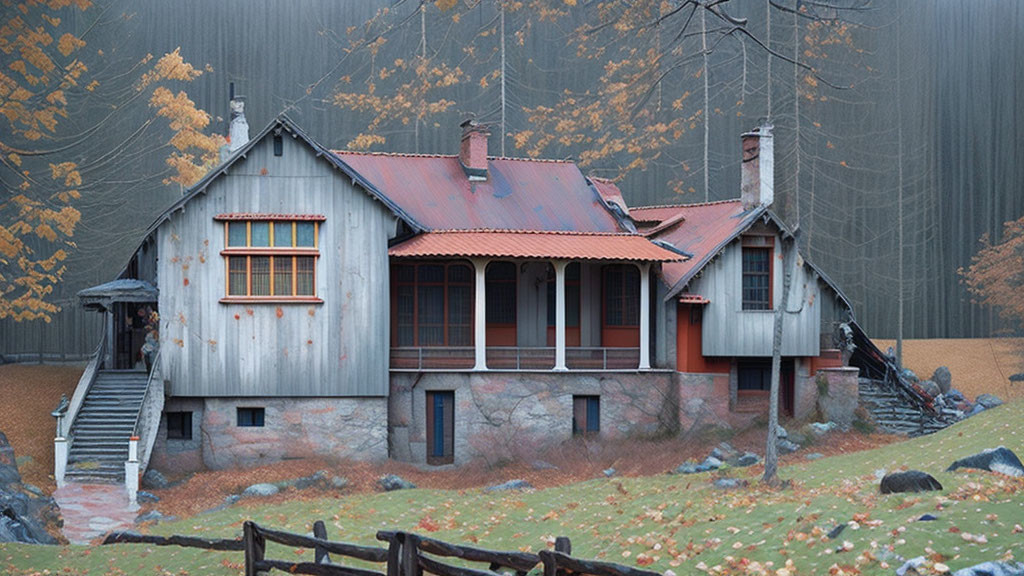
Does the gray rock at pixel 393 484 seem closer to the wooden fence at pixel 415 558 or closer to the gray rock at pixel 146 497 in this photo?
the gray rock at pixel 146 497

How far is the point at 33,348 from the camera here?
44219 mm

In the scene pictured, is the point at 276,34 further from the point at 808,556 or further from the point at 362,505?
the point at 808,556

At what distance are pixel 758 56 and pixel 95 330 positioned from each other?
102 feet

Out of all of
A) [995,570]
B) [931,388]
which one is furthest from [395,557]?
[931,388]

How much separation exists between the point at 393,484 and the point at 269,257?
697cm

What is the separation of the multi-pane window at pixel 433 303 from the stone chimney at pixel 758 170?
8.73 m

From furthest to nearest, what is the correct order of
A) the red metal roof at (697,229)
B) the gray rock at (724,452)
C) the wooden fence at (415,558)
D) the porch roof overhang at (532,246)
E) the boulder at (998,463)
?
the red metal roof at (697,229)
the porch roof overhang at (532,246)
the gray rock at (724,452)
the boulder at (998,463)
the wooden fence at (415,558)

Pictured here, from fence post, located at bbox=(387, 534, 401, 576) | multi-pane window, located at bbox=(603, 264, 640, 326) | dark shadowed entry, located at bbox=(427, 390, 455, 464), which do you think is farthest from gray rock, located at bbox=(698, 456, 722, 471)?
fence post, located at bbox=(387, 534, 401, 576)

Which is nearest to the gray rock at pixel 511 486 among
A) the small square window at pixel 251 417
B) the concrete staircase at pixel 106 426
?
the small square window at pixel 251 417

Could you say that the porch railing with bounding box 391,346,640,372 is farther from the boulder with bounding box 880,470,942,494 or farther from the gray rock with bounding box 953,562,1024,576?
the gray rock with bounding box 953,562,1024,576

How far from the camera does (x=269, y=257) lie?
28.4m

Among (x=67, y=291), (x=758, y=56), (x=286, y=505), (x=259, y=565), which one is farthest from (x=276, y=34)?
(x=259, y=565)

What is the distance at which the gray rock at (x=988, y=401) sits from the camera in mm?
36525

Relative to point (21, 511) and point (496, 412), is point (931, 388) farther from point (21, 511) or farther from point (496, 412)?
point (21, 511)
